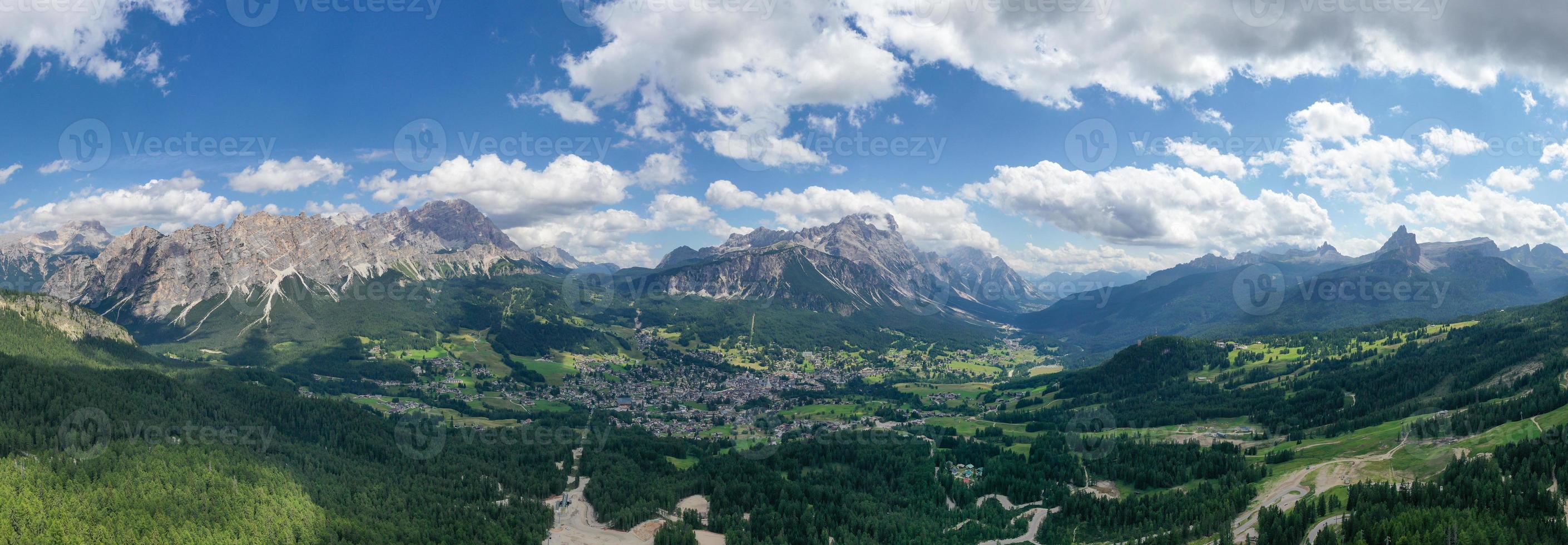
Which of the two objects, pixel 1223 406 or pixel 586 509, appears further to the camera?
pixel 1223 406

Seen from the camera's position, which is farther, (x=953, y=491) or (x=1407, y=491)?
(x=953, y=491)

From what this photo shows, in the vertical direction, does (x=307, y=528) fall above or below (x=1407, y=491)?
below

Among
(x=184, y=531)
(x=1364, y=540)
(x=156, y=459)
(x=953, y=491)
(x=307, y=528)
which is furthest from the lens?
(x=953, y=491)

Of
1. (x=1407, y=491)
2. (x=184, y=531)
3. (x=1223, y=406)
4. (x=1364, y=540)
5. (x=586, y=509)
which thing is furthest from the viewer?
(x=1223, y=406)

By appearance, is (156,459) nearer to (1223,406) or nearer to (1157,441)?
(1157,441)

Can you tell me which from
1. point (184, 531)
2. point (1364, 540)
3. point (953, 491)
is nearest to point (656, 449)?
point (953, 491)

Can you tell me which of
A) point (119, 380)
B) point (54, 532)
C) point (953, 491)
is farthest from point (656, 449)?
point (119, 380)

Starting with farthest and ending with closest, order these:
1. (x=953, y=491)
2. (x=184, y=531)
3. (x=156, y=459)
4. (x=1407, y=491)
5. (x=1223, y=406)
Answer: (x=1223, y=406) → (x=953, y=491) → (x=156, y=459) → (x=184, y=531) → (x=1407, y=491)

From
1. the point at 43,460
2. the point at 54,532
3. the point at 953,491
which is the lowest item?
the point at 953,491

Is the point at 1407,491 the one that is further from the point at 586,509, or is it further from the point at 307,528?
the point at 307,528
